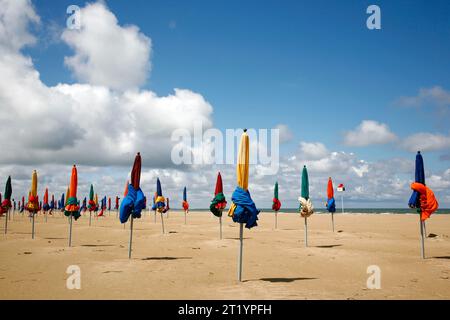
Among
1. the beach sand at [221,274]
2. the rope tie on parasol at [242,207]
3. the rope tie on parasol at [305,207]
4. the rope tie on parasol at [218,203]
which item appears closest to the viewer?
the beach sand at [221,274]

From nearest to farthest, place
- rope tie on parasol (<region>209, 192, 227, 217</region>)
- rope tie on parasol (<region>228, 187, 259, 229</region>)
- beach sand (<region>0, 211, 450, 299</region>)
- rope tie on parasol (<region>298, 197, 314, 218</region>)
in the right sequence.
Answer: beach sand (<region>0, 211, 450, 299</region>), rope tie on parasol (<region>228, 187, 259, 229</region>), rope tie on parasol (<region>298, 197, 314, 218</region>), rope tie on parasol (<region>209, 192, 227, 217</region>)

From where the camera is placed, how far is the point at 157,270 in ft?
38.0

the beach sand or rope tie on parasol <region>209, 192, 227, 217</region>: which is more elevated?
rope tie on parasol <region>209, 192, 227, 217</region>

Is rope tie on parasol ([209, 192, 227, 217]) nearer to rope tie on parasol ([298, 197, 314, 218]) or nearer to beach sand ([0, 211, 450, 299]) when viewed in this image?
beach sand ([0, 211, 450, 299])

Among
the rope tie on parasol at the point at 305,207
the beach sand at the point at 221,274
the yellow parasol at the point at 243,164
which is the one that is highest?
the yellow parasol at the point at 243,164

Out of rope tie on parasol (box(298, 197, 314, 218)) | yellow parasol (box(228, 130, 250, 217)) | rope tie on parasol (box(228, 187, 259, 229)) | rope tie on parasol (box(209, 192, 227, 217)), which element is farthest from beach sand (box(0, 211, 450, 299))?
yellow parasol (box(228, 130, 250, 217))

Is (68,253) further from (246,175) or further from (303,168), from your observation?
(303,168)

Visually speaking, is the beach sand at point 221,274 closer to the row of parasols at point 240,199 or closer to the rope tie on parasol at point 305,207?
the row of parasols at point 240,199

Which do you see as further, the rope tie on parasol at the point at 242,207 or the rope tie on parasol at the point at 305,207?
the rope tie on parasol at the point at 305,207

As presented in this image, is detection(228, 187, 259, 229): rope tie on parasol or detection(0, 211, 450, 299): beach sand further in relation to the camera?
detection(228, 187, 259, 229): rope tie on parasol

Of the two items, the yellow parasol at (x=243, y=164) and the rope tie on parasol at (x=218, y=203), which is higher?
the yellow parasol at (x=243, y=164)

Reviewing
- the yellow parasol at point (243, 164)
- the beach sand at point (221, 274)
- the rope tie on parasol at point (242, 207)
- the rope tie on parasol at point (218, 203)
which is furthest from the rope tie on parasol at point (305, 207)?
the yellow parasol at point (243, 164)
